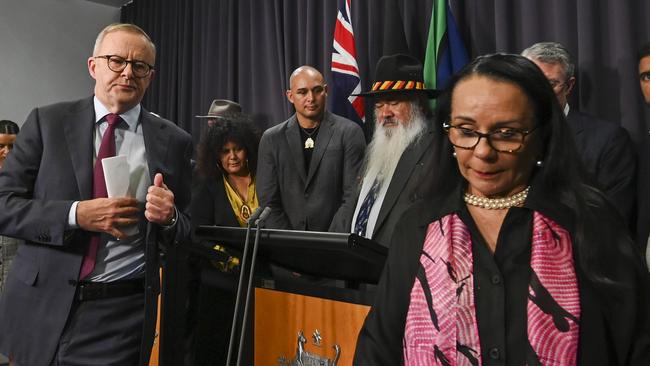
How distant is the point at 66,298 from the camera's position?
5.48ft

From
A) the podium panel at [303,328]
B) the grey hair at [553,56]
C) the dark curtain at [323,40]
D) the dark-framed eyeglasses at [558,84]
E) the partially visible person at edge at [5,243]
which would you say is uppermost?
the dark curtain at [323,40]

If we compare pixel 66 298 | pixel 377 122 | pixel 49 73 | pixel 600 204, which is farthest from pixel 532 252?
pixel 49 73

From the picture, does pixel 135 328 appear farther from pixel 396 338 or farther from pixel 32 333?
pixel 396 338

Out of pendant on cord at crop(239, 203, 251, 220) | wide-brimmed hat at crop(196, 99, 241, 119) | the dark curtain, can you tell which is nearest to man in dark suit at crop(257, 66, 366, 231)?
pendant on cord at crop(239, 203, 251, 220)

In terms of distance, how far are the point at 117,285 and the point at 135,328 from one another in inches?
6.0

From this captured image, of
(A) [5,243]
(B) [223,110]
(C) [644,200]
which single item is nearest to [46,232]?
(C) [644,200]

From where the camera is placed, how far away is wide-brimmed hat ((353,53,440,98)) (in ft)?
10.1

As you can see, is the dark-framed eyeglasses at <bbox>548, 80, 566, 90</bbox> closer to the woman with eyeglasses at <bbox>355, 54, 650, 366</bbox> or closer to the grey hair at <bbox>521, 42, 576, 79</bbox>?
the grey hair at <bbox>521, 42, 576, 79</bbox>

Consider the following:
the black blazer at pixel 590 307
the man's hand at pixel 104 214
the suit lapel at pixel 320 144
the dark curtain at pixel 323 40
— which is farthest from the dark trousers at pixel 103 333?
the dark curtain at pixel 323 40

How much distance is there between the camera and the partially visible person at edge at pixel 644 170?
2473mm

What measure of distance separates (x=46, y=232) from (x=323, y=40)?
322 centimetres

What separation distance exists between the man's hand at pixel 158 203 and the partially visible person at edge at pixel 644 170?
6.22ft

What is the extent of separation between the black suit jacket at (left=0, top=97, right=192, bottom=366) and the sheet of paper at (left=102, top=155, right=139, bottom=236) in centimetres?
13

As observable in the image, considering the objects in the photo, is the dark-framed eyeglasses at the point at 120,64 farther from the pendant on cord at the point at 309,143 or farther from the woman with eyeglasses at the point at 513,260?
the pendant on cord at the point at 309,143
